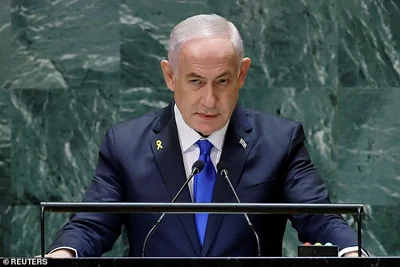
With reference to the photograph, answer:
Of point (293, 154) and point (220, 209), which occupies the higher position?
point (220, 209)

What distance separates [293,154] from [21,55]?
7.20 feet

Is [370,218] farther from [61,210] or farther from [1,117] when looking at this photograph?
[61,210]

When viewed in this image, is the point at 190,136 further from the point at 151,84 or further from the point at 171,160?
the point at 151,84

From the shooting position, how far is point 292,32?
5.36 m

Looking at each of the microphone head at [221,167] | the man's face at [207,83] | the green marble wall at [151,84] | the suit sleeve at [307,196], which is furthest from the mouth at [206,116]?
the green marble wall at [151,84]

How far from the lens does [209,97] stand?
347 cm

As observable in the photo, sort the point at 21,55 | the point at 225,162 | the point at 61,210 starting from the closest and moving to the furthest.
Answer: the point at 61,210 → the point at 225,162 → the point at 21,55

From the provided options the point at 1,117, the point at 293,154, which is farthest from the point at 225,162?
the point at 1,117

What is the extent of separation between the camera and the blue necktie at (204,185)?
3.56 m

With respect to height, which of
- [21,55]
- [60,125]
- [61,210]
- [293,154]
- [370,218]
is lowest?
[370,218]
